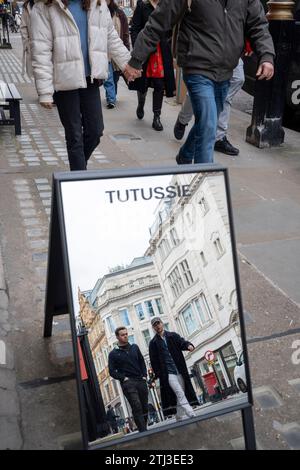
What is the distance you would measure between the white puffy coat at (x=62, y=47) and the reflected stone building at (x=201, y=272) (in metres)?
2.19

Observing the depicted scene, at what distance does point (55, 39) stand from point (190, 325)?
106 inches

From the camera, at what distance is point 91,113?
4340 millimetres

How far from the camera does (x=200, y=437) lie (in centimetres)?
234

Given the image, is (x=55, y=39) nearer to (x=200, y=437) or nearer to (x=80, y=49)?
(x=80, y=49)

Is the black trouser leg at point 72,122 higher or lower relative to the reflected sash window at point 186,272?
higher

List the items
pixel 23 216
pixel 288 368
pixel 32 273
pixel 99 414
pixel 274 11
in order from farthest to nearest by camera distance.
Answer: pixel 274 11 < pixel 23 216 < pixel 32 273 < pixel 288 368 < pixel 99 414

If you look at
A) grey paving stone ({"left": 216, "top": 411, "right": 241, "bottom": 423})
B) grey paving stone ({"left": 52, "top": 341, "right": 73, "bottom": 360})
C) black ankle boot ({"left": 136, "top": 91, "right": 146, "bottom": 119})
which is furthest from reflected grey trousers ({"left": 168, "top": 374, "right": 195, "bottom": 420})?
black ankle boot ({"left": 136, "top": 91, "right": 146, "bottom": 119})

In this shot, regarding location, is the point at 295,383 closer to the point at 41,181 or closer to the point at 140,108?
the point at 41,181

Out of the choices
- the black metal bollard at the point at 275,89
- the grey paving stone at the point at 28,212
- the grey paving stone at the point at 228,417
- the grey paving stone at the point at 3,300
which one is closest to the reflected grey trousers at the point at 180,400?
the grey paving stone at the point at 228,417

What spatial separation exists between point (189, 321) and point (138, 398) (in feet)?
1.29

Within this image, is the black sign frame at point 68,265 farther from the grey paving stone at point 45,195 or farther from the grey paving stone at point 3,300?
the grey paving stone at point 45,195

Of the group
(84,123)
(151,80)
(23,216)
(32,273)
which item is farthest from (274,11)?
(32,273)

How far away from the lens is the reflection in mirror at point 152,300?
211cm

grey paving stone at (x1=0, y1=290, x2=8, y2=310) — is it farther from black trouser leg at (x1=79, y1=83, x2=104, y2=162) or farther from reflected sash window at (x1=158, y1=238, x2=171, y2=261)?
black trouser leg at (x1=79, y1=83, x2=104, y2=162)
